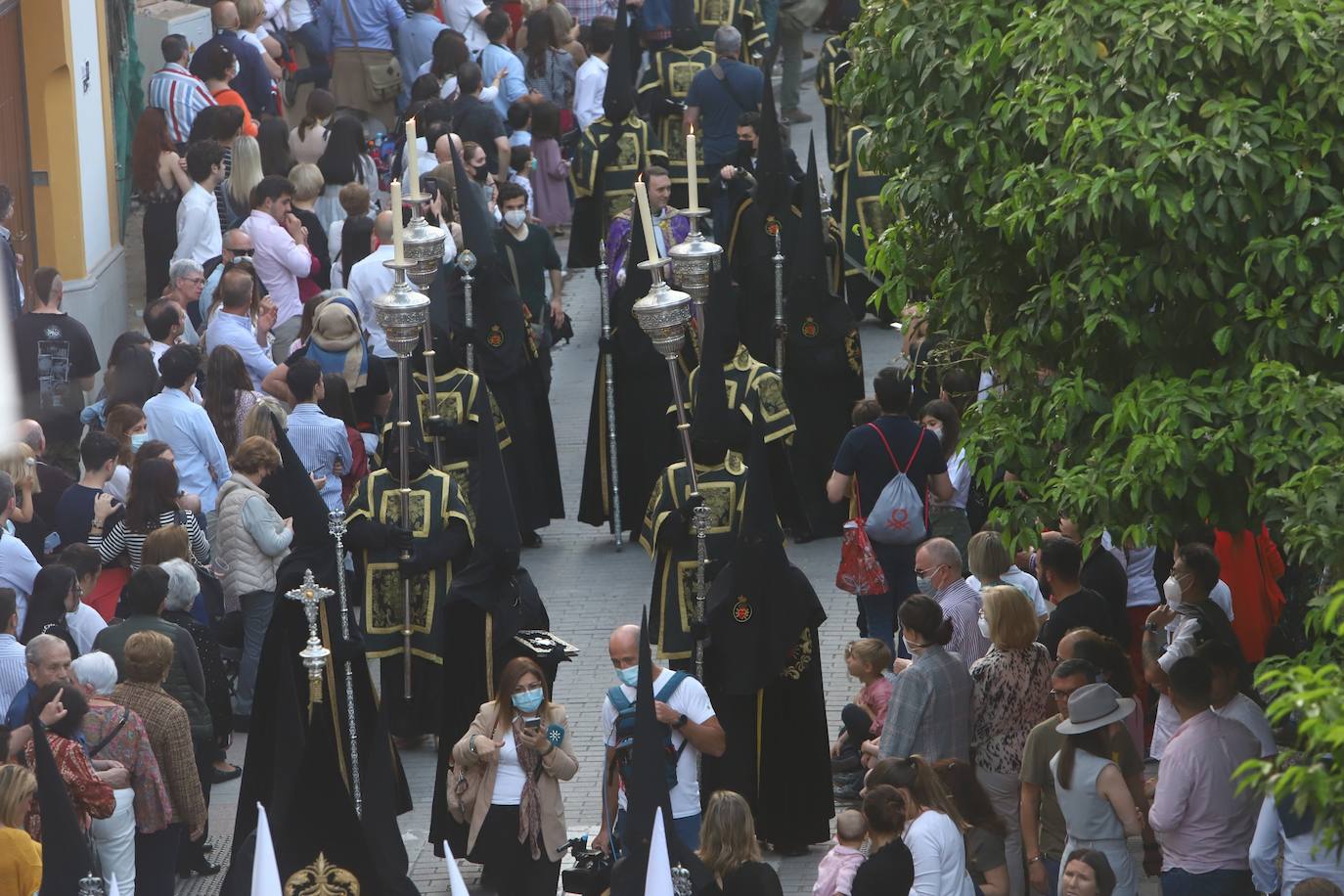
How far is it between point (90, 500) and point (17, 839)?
3.15m

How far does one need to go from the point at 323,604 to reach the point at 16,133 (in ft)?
25.7

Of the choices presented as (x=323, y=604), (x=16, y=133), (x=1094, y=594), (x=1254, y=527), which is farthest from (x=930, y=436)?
(x=16, y=133)

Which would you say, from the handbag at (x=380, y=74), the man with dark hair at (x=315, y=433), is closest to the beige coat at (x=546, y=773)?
the man with dark hair at (x=315, y=433)

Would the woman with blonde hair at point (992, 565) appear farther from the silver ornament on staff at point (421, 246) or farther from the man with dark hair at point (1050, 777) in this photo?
the silver ornament on staff at point (421, 246)

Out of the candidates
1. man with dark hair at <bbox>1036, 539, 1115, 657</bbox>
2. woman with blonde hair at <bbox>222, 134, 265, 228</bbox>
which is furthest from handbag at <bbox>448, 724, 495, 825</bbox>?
woman with blonde hair at <bbox>222, 134, 265, 228</bbox>

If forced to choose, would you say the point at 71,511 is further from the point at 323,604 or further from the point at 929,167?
the point at 929,167

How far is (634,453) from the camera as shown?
15.1m

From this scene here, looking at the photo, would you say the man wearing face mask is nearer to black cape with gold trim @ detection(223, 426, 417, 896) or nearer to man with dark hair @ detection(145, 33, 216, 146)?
man with dark hair @ detection(145, 33, 216, 146)

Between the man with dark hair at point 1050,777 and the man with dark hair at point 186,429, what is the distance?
16.8 ft

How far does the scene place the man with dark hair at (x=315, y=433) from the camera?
498 inches

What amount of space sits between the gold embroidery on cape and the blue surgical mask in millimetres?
1665

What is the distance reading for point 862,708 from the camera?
10820 mm

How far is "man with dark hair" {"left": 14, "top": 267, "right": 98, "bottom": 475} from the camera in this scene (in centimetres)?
1366

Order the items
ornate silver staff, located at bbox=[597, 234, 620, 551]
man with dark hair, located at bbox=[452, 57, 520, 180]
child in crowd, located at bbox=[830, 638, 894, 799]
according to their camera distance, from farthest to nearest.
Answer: man with dark hair, located at bbox=[452, 57, 520, 180] → ornate silver staff, located at bbox=[597, 234, 620, 551] → child in crowd, located at bbox=[830, 638, 894, 799]
